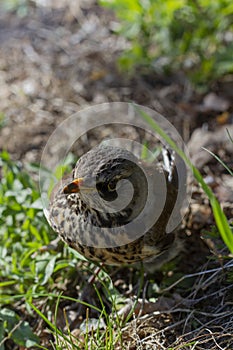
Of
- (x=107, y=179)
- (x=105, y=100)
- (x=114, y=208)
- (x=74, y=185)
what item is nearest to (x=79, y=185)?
(x=74, y=185)

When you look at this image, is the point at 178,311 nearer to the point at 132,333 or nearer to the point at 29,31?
the point at 132,333

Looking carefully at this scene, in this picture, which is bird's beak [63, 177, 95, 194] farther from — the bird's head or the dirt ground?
the dirt ground

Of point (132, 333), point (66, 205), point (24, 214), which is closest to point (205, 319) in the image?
point (132, 333)

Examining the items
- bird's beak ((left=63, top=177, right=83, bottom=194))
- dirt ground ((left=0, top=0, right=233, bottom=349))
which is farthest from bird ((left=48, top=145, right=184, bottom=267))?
dirt ground ((left=0, top=0, right=233, bottom=349))

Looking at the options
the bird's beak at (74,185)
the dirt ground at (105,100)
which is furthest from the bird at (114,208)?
the dirt ground at (105,100)

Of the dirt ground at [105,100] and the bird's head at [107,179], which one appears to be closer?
the bird's head at [107,179]

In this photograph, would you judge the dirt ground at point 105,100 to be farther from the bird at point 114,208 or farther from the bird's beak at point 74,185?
the bird's beak at point 74,185

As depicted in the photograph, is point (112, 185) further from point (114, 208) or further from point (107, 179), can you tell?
point (114, 208)
